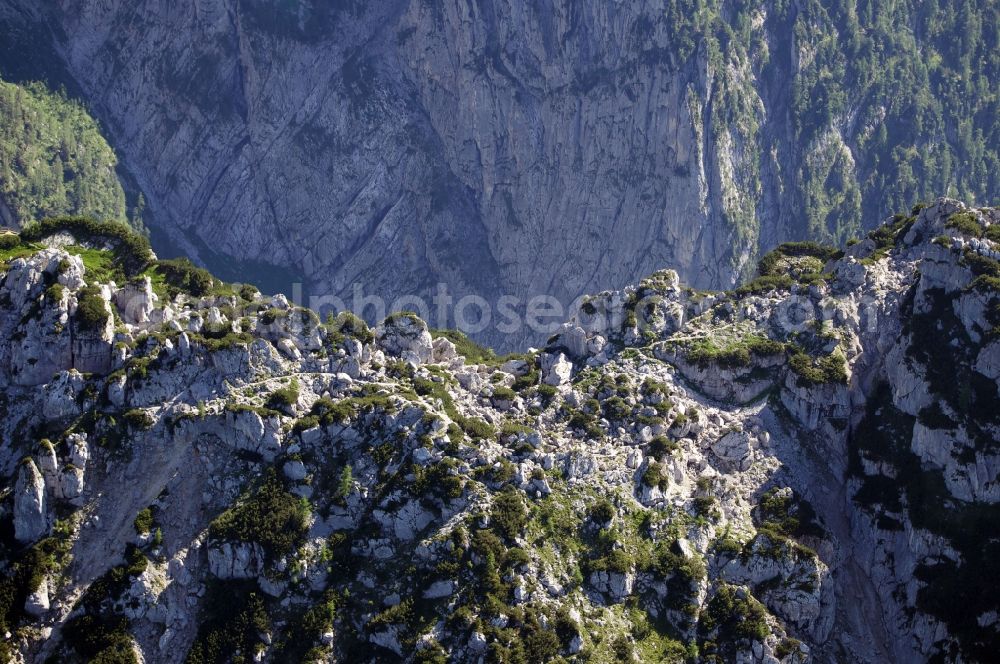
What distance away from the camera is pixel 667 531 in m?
95.6

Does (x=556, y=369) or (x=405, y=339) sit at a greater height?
(x=556, y=369)

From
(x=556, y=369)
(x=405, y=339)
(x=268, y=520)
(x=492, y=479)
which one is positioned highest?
(x=556, y=369)

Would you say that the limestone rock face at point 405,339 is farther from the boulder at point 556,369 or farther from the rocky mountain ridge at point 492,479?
Answer: the boulder at point 556,369

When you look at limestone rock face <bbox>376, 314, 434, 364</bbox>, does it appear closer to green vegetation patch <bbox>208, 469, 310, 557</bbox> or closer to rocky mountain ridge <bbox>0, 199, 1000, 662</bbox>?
rocky mountain ridge <bbox>0, 199, 1000, 662</bbox>

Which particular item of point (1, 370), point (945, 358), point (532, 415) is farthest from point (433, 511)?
point (945, 358)

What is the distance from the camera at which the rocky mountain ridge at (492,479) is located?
88375 millimetres

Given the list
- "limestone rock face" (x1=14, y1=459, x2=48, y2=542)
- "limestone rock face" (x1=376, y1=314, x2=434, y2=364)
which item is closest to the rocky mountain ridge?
"limestone rock face" (x1=14, y1=459, x2=48, y2=542)

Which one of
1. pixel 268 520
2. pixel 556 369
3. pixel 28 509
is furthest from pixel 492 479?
pixel 28 509

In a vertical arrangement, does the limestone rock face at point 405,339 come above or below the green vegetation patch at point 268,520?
above

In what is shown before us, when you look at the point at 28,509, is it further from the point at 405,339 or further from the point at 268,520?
the point at 405,339

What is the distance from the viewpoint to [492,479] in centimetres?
9606

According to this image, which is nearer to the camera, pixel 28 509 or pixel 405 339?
pixel 28 509

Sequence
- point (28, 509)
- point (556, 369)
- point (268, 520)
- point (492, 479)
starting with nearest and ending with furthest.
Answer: point (28, 509) < point (268, 520) < point (492, 479) < point (556, 369)

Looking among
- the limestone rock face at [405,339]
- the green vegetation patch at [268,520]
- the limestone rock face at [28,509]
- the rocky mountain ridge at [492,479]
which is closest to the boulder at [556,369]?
the rocky mountain ridge at [492,479]
